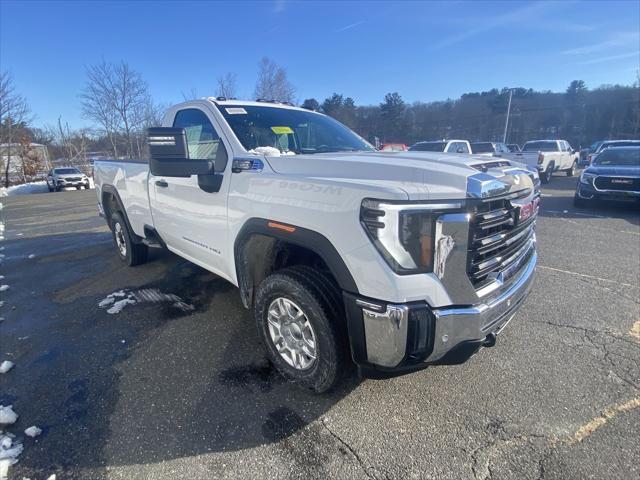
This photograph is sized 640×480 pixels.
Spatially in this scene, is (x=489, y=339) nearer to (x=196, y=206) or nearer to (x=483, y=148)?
(x=196, y=206)

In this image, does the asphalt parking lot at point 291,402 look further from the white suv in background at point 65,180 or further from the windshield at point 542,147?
the white suv in background at point 65,180

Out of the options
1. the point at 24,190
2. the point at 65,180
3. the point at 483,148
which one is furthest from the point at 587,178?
the point at 24,190

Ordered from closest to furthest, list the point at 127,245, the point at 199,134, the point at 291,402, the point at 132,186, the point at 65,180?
the point at 291,402, the point at 199,134, the point at 132,186, the point at 127,245, the point at 65,180

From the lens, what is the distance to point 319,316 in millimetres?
2203

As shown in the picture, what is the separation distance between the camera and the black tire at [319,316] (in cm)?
220

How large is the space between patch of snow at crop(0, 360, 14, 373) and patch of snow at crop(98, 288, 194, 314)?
3.29 feet

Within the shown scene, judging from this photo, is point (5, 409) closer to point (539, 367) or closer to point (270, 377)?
point (270, 377)

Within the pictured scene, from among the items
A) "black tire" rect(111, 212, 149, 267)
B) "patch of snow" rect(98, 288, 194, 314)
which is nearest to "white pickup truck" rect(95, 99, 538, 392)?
"patch of snow" rect(98, 288, 194, 314)

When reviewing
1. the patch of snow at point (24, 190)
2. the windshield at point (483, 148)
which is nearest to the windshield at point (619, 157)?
the windshield at point (483, 148)

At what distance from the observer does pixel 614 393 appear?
96.7 inches

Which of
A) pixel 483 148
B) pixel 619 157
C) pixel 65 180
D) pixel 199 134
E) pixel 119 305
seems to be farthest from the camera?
pixel 65 180

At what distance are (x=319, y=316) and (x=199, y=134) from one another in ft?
7.27

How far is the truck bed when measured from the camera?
14.3 ft

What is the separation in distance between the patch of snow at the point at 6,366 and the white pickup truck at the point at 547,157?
15.5 m
